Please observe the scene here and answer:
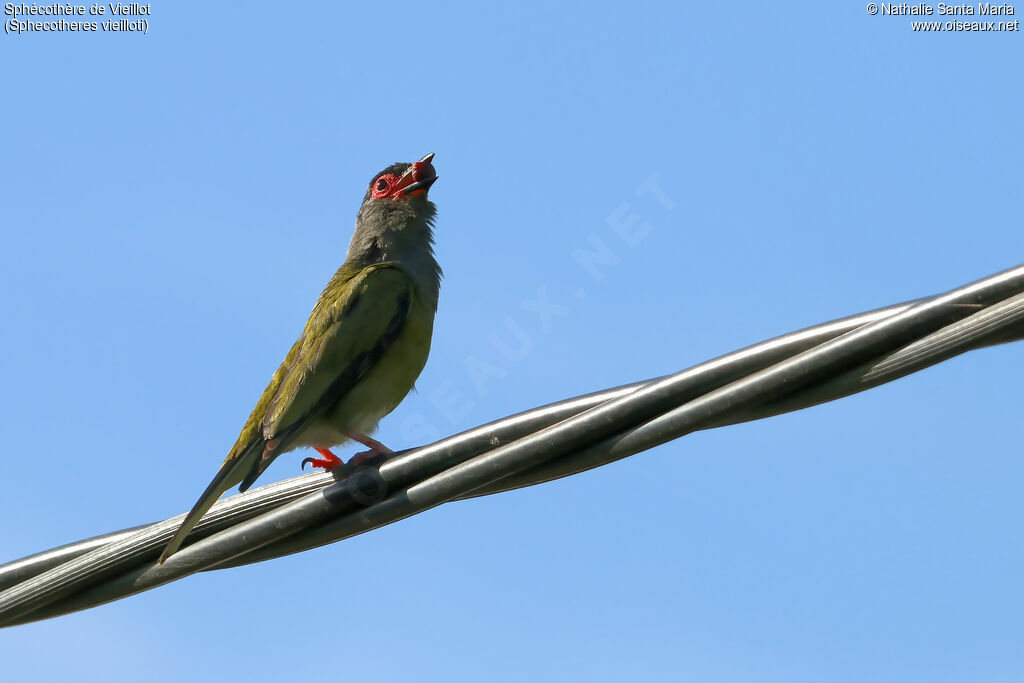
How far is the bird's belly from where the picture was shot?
6848 millimetres

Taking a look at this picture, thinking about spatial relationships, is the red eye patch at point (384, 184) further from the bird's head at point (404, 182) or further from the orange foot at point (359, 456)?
the orange foot at point (359, 456)

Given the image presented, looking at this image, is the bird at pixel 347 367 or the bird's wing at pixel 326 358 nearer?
the bird's wing at pixel 326 358

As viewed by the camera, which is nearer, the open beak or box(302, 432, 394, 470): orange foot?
box(302, 432, 394, 470): orange foot

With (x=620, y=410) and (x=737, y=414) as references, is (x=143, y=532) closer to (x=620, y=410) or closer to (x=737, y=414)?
(x=620, y=410)

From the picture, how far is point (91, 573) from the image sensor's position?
423 cm

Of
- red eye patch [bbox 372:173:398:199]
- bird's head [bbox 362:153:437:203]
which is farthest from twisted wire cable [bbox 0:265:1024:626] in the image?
red eye patch [bbox 372:173:398:199]

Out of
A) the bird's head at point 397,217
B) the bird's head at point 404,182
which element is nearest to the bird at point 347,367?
the bird's head at point 397,217

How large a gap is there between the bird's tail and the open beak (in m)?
3.10

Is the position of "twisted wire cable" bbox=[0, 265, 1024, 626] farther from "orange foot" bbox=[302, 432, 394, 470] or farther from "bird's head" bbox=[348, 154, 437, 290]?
"bird's head" bbox=[348, 154, 437, 290]

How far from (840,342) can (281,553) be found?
2087mm

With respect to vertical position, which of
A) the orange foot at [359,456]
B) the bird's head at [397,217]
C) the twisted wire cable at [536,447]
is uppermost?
the bird's head at [397,217]

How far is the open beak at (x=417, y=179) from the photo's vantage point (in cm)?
882

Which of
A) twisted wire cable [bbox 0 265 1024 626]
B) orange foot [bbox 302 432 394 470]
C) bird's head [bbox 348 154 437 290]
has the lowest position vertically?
twisted wire cable [bbox 0 265 1024 626]

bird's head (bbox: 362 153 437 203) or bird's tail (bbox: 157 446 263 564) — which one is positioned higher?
bird's head (bbox: 362 153 437 203)
